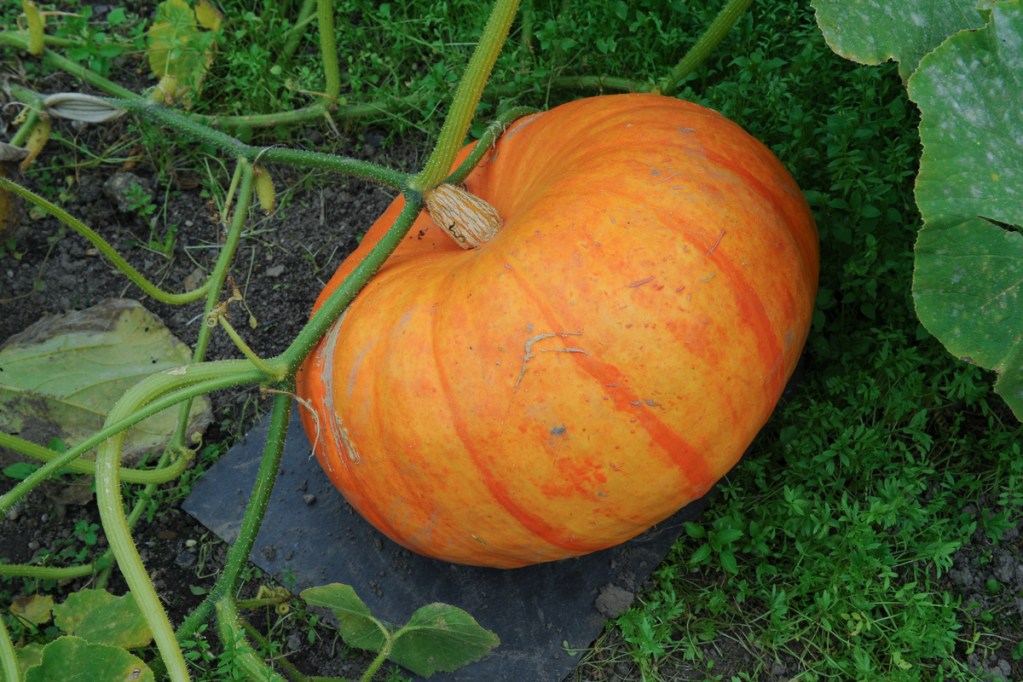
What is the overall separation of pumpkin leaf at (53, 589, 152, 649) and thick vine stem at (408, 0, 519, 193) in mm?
946

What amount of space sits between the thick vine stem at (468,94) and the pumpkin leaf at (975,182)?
2.20ft

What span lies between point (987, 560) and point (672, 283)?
0.89 metres

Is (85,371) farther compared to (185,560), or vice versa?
(85,371)

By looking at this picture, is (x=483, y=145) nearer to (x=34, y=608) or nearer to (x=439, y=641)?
(x=439, y=641)

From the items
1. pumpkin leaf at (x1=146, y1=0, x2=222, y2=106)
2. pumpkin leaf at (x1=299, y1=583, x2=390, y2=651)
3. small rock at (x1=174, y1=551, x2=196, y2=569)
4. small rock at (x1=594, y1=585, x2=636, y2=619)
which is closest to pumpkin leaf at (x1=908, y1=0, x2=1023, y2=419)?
small rock at (x1=594, y1=585, x2=636, y2=619)

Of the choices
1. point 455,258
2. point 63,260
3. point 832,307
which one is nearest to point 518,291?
point 455,258

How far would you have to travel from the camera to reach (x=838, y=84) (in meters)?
2.41

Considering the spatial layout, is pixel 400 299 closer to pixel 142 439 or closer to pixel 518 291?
pixel 518 291

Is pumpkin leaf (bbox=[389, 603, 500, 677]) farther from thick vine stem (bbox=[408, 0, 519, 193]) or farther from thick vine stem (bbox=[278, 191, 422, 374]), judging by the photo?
thick vine stem (bbox=[408, 0, 519, 193])

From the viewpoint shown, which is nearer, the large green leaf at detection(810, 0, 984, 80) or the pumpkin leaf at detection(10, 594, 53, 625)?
the large green leaf at detection(810, 0, 984, 80)

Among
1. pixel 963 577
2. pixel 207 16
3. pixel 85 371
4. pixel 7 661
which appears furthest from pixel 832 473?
pixel 207 16

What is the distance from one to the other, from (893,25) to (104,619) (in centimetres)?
172

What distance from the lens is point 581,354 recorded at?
5.38 feet

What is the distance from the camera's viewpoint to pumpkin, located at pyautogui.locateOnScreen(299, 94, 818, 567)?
1651mm
